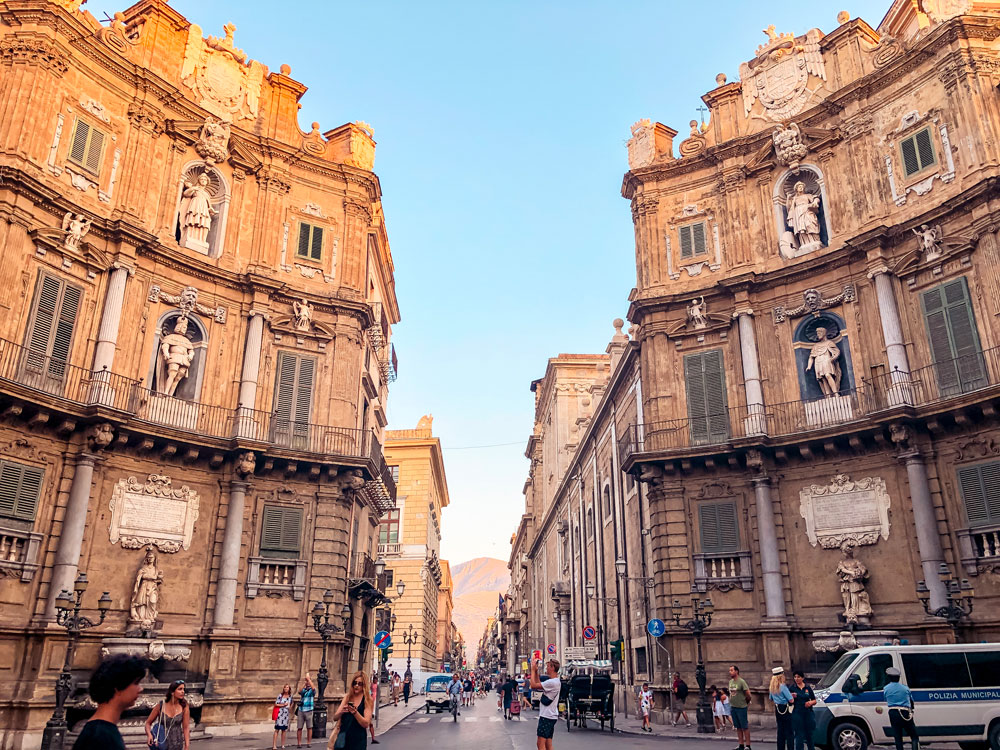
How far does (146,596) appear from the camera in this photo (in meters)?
20.5

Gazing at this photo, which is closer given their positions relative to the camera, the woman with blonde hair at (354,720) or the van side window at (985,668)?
the woman with blonde hair at (354,720)

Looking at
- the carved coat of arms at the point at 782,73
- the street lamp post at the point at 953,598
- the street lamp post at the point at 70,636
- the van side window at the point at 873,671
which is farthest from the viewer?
the carved coat of arms at the point at 782,73

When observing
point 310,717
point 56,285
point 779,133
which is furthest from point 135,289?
point 779,133

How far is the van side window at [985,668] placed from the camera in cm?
1381

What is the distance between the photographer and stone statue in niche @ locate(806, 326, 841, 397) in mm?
22781

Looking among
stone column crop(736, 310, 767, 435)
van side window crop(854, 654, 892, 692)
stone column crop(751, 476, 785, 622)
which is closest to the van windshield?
van side window crop(854, 654, 892, 692)

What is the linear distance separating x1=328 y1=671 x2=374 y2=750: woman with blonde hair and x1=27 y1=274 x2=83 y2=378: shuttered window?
50.0ft

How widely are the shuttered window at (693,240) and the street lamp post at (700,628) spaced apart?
1160 cm

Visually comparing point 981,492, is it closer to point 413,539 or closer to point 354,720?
point 354,720

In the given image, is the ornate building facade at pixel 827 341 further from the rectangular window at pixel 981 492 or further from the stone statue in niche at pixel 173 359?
the stone statue in niche at pixel 173 359

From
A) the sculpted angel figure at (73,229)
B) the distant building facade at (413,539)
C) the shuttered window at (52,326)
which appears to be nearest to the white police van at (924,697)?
the shuttered window at (52,326)

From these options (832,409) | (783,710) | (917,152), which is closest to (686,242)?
(917,152)

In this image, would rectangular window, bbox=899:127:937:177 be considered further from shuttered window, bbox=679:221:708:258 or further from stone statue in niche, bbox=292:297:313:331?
stone statue in niche, bbox=292:297:313:331

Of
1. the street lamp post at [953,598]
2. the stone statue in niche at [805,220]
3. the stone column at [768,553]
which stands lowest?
the street lamp post at [953,598]
